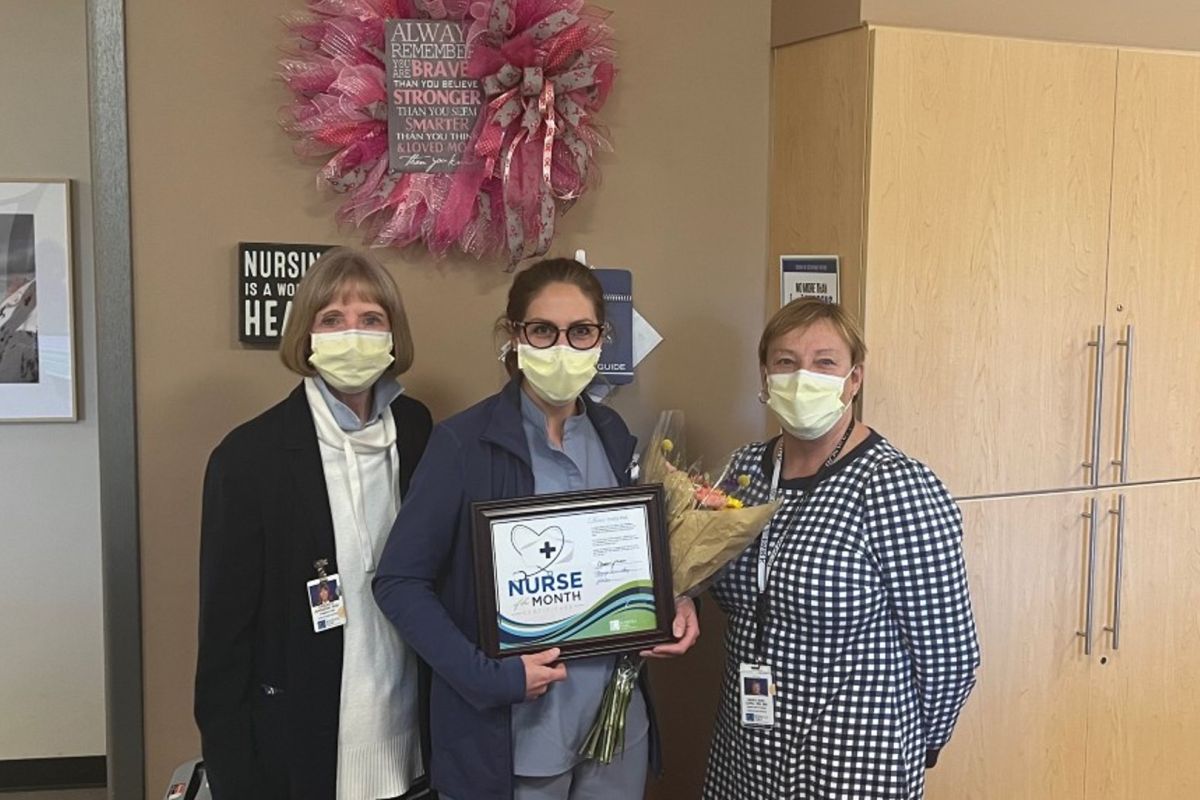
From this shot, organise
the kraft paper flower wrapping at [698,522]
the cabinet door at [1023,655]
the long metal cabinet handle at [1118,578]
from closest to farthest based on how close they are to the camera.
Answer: the kraft paper flower wrapping at [698,522], the cabinet door at [1023,655], the long metal cabinet handle at [1118,578]

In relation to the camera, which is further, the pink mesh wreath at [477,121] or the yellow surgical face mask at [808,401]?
the pink mesh wreath at [477,121]

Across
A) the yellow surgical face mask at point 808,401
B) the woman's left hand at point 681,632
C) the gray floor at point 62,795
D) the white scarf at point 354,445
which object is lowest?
the gray floor at point 62,795

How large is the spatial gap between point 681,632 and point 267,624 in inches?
28.1

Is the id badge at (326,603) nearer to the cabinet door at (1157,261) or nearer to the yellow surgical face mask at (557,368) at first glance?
the yellow surgical face mask at (557,368)

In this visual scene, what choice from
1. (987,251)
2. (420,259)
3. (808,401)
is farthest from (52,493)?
(987,251)

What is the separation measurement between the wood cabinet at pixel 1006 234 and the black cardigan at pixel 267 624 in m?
1.20

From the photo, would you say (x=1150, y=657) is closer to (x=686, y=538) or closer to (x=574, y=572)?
(x=686, y=538)

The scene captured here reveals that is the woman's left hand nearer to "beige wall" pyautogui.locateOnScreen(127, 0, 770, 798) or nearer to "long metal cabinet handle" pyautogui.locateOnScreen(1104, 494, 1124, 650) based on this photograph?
"beige wall" pyautogui.locateOnScreen(127, 0, 770, 798)

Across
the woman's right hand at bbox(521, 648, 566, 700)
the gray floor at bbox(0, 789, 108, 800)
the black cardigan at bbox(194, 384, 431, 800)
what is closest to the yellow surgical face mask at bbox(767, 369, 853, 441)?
the woman's right hand at bbox(521, 648, 566, 700)

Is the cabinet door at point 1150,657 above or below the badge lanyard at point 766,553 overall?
below

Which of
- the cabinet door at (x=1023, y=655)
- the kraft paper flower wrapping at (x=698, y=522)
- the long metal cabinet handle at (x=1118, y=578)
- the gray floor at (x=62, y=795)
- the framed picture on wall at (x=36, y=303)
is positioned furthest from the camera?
the gray floor at (x=62, y=795)

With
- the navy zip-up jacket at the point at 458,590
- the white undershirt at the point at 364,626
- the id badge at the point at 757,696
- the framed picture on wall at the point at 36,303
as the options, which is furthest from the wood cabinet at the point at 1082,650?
the framed picture on wall at the point at 36,303

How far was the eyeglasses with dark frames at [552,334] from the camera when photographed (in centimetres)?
184

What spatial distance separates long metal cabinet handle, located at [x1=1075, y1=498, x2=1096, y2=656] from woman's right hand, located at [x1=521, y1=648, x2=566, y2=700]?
1.47m
